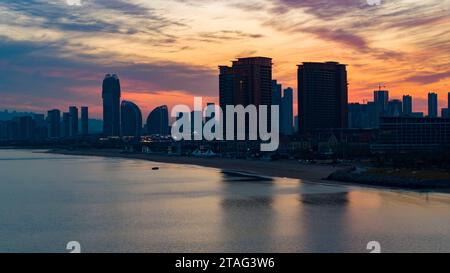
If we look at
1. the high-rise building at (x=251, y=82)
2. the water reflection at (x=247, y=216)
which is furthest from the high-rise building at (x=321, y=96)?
the water reflection at (x=247, y=216)

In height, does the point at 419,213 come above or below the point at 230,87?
below

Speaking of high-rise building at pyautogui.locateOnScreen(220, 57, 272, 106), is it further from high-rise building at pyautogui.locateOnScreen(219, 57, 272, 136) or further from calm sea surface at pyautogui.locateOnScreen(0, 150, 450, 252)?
calm sea surface at pyautogui.locateOnScreen(0, 150, 450, 252)

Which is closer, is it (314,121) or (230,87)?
(314,121)

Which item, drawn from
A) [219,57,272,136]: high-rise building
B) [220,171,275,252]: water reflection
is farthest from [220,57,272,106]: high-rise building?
[220,171,275,252]: water reflection

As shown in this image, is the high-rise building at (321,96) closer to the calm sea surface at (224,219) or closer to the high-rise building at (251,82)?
the high-rise building at (251,82)

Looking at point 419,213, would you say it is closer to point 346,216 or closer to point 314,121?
point 346,216

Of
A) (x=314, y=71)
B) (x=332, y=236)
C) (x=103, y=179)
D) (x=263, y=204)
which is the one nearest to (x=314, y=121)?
(x=314, y=71)
